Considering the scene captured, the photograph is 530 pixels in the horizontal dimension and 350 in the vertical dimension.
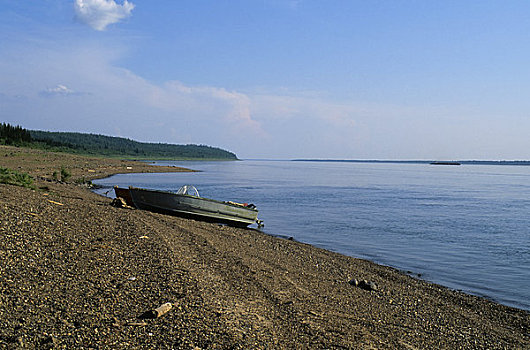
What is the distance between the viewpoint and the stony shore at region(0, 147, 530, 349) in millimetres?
6039

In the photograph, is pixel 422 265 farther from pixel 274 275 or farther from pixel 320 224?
pixel 320 224

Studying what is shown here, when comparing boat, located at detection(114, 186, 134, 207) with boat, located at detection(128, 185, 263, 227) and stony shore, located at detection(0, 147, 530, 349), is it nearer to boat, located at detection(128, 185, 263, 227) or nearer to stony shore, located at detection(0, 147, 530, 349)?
boat, located at detection(128, 185, 263, 227)

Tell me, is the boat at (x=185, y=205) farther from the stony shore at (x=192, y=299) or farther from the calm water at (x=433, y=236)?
the stony shore at (x=192, y=299)

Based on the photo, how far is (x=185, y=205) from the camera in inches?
811

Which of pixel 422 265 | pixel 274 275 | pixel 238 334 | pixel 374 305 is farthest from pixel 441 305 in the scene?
pixel 238 334

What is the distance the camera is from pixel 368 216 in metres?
29.7

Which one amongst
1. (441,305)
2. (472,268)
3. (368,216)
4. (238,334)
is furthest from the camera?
(368,216)

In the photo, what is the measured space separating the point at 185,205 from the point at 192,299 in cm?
1333

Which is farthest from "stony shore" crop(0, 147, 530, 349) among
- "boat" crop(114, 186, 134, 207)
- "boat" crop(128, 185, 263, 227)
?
"boat" crop(114, 186, 134, 207)

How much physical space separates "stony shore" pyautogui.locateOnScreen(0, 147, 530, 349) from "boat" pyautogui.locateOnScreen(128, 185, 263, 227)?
20.9 ft

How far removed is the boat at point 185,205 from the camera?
2030cm

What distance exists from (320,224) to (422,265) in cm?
1000

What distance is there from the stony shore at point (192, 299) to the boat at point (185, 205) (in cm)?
638

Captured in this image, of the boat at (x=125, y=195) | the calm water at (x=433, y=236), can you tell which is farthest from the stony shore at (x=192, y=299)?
the boat at (x=125, y=195)
